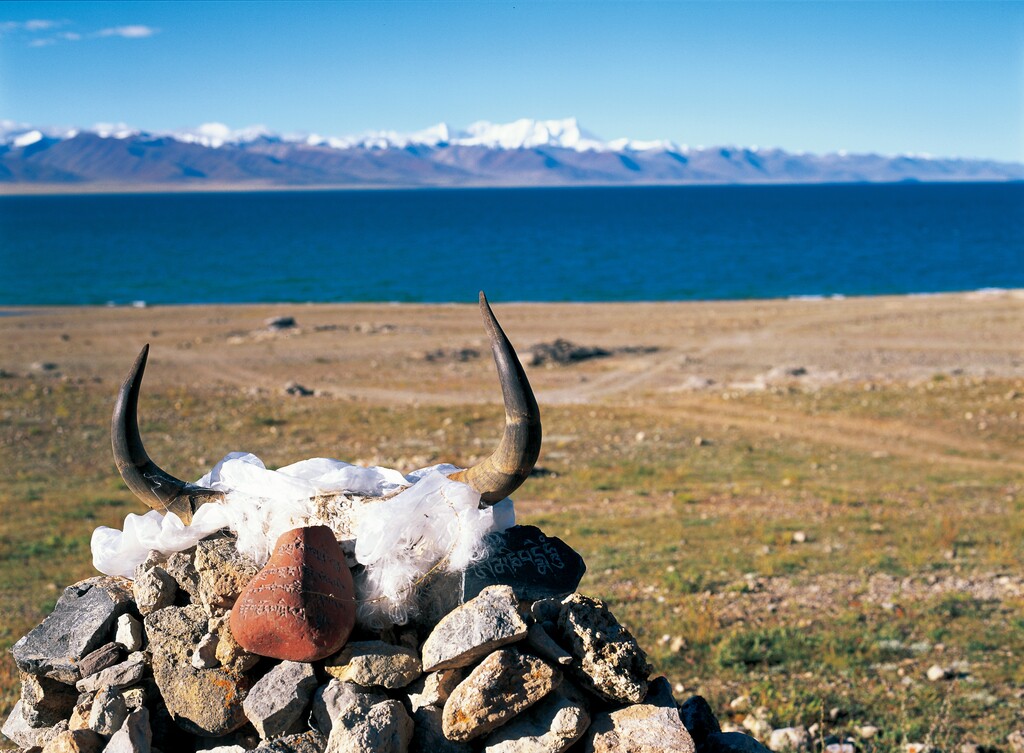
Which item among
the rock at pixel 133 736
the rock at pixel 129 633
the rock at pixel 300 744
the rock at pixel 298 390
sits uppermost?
the rock at pixel 129 633

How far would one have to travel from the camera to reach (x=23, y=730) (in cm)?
535

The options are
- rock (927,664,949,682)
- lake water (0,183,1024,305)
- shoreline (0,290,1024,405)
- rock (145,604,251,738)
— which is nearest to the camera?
rock (145,604,251,738)

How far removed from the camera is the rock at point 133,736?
466 cm

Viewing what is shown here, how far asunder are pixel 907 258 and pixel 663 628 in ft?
256

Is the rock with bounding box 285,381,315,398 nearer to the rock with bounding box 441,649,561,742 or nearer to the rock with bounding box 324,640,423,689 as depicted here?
the rock with bounding box 324,640,423,689

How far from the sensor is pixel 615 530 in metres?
13.6

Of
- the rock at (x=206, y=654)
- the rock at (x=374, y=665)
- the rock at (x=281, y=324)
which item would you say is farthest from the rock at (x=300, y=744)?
the rock at (x=281, y=324)

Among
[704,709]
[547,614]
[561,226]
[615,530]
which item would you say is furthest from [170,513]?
[561,226]

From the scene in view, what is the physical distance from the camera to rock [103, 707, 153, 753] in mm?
4660

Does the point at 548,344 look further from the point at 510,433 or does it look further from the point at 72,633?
the point at 510,433

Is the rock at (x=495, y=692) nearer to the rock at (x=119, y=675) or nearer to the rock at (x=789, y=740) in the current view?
the rock at (x=119, y=675)

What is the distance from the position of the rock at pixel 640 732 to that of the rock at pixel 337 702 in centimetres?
101

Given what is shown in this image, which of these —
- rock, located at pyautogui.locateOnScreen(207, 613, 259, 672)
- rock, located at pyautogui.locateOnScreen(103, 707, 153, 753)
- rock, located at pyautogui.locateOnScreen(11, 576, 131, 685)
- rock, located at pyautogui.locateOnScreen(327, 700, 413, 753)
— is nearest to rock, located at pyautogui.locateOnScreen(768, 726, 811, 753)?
rock, located at pyautogui.locateOnScreen(327, 700, 413, 753)

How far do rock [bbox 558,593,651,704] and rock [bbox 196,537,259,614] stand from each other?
1624 millimetres
